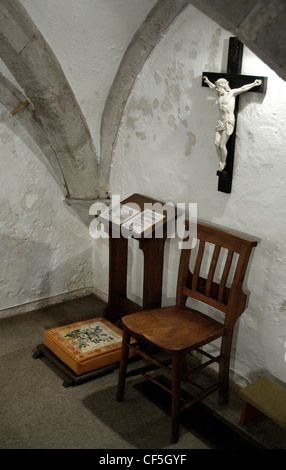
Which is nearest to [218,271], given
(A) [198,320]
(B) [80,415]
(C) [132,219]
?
(A) [198,320]

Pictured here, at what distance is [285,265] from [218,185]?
2.29ft

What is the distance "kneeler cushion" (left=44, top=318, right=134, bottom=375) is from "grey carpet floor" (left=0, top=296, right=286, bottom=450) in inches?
4.7

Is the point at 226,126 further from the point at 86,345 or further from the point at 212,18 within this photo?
the point at 86,345

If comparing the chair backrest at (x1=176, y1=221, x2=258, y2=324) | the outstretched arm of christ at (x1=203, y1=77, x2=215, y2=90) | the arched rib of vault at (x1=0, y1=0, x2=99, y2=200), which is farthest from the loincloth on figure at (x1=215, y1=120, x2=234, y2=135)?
the arched rib of vault at (x1=0, y1=0, x2=99, y2=200)

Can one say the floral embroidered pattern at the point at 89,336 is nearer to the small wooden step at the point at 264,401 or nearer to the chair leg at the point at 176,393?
the chair leg at the point at 176,393

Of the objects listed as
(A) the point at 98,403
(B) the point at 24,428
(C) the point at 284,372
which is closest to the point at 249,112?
(C) the point at 284,372

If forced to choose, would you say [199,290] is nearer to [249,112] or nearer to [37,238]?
[249,112]

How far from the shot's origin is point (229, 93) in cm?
316

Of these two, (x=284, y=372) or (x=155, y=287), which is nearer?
(x=284, y=372)

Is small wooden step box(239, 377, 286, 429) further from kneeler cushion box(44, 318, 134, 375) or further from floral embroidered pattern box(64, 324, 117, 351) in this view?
floral embroidered pattern box(64, 324, 117, 351)

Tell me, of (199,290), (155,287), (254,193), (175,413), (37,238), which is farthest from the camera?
(37,238)

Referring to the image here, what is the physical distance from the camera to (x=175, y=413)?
3.03 m

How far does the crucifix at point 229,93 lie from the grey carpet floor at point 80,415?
Answer: 1504mm

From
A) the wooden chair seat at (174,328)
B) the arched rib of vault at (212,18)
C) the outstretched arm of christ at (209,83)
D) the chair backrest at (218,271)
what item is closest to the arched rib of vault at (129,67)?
the arched rib of vault at (212,18)
